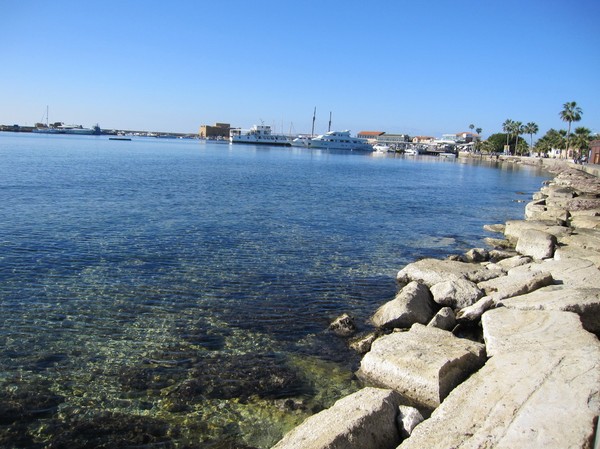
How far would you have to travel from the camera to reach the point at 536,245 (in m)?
16.0

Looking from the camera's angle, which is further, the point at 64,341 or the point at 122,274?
the point at 122,274

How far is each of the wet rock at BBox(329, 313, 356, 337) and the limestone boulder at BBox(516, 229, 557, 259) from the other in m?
8.43

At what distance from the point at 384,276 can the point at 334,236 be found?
594cm

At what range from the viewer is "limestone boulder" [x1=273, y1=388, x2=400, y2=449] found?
18.0 ft

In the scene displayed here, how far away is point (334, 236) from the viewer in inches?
811

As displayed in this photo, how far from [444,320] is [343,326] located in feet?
7.14

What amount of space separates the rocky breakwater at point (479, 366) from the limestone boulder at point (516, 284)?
28 millimetres

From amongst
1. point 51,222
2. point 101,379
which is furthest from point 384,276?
point 51,222

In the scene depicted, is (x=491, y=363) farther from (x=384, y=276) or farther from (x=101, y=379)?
(x=384, y=276)

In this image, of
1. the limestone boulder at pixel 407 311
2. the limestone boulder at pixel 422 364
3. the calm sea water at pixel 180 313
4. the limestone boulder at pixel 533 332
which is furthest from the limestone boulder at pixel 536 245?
the limestone boulder at pixel 422 364

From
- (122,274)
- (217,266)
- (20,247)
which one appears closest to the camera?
(122,274)

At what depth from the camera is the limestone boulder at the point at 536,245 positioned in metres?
15.6

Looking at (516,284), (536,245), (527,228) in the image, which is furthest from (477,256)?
(516,284)

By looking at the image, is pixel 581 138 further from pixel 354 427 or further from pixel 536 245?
pixel 354 427
